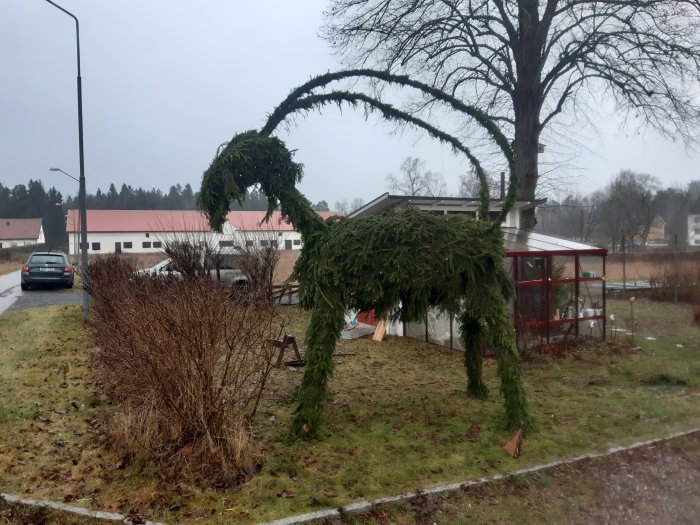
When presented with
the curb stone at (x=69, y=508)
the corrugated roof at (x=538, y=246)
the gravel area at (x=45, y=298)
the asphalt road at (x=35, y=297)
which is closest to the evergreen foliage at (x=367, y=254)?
the curb stone at (x=69, y=508)

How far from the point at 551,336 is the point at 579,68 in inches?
380

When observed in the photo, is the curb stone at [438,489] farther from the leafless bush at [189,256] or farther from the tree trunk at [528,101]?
the tree trunk at [528,101]

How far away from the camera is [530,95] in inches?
637

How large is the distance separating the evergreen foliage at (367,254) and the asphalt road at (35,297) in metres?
12.4

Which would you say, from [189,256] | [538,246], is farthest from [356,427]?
[189,256]

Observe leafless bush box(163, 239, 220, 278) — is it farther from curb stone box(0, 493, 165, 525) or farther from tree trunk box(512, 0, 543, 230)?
tree trunk box(512, 0, 543, 230)

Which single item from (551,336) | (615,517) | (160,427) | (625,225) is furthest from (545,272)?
(625,225)

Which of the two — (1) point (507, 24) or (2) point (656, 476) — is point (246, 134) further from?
(1) point (507, 24)

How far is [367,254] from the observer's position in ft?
16.3

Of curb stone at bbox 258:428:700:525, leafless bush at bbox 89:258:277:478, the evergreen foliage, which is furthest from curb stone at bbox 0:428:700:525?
the evergreen foliage

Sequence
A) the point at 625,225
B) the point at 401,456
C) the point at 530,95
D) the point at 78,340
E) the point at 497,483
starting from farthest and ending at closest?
the point at 625,225 < the point at 530,95 < the point at 78,340 < the point at 401,456 < the point at 497,483

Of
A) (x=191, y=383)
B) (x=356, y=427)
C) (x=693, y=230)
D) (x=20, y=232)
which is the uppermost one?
(x=20, y=232)

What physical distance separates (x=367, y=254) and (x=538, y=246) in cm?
683

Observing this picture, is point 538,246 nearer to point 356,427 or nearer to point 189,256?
point 356,427
